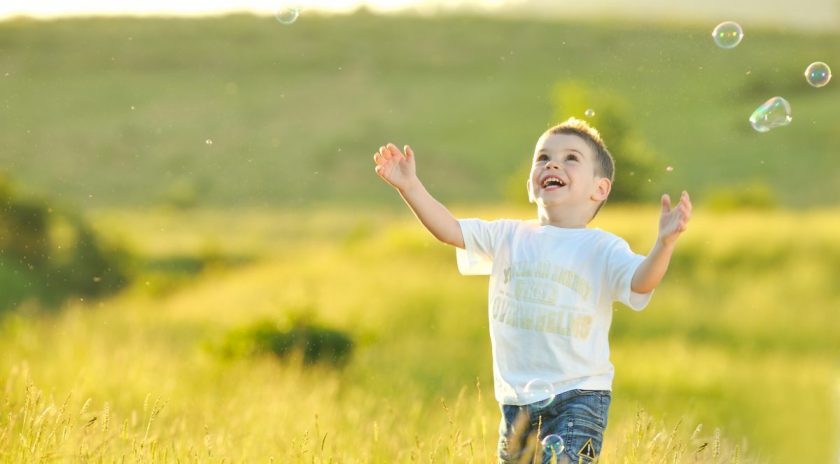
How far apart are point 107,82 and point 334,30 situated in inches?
579

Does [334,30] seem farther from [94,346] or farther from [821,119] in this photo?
[94,346]

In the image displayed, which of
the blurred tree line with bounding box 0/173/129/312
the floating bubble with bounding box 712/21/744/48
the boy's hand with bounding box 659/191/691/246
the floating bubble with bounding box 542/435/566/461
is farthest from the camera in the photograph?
the blurred tree line with bounding box 0/173/129/312

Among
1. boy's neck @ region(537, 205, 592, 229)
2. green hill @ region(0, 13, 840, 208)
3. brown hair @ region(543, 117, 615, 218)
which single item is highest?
green hill @ region(0, 13, 840, 208)

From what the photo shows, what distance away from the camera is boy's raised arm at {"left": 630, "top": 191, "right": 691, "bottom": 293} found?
176 inches

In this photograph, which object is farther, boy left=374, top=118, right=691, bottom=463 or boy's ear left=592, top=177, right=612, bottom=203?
boy's ear left=592, top=177, right=612, bottom=203

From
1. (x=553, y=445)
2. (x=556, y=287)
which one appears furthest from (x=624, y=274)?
(x=553, y=445)

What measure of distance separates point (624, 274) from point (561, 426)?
617 mm

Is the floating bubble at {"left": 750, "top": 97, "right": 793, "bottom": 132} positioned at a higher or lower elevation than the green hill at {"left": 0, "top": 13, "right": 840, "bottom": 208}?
lower

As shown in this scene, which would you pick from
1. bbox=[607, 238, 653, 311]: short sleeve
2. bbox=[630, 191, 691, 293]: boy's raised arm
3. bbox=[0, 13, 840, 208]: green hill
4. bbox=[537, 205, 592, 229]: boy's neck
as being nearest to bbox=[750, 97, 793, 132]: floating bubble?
bbox=[537, 205, 592, 229]: boy's neck

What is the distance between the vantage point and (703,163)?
5209 cm

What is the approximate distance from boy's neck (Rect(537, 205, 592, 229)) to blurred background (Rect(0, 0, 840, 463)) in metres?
0.81

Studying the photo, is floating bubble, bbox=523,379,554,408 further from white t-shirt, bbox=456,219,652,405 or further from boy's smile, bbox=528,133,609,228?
boy's smile, bbox=528,133,609,228

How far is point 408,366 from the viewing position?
1270 cm

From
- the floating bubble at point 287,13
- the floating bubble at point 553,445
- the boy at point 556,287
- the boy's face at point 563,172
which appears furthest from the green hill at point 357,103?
the floating bubble at point 553,445
